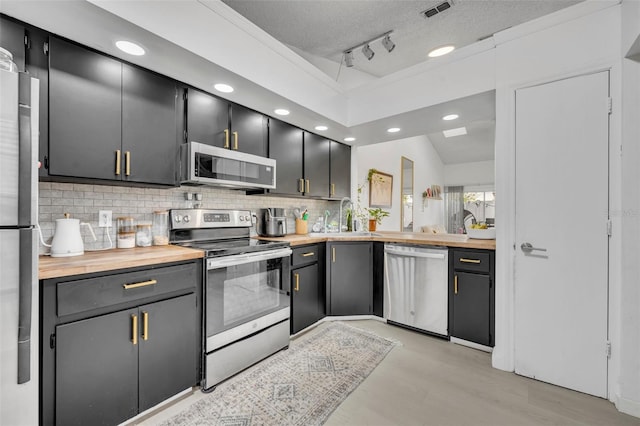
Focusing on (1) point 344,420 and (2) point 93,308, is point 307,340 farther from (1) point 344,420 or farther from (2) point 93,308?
(2) point 93,308

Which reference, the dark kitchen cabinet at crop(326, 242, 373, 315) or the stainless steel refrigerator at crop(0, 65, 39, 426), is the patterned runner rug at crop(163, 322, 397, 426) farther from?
the stainless steel refrigerator at crop(0, 65, 39, 426)

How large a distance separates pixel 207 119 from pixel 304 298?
1.83 meters

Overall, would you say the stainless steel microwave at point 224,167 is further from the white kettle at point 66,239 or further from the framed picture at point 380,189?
the framed picture at point 380,189

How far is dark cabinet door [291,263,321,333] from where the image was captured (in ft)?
8.56

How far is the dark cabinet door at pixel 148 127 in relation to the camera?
1.81m

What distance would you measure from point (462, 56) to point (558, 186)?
1261mm

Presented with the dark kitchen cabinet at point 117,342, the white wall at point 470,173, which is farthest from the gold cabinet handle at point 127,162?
the white wall at point 470,173

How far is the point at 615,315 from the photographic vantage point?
5.78ft

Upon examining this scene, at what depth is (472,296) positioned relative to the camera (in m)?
2.42

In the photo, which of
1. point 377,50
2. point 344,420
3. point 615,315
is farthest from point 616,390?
point 377,50

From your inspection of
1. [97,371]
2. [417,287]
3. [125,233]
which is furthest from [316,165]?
[97,371]

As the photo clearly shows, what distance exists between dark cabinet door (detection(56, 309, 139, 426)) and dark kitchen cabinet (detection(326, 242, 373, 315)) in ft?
6.02

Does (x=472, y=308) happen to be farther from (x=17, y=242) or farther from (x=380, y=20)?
(x=17, y=242)

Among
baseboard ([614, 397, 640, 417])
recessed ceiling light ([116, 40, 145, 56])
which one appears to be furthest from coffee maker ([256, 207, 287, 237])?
baseboard ([614, 397, 640, 417])
